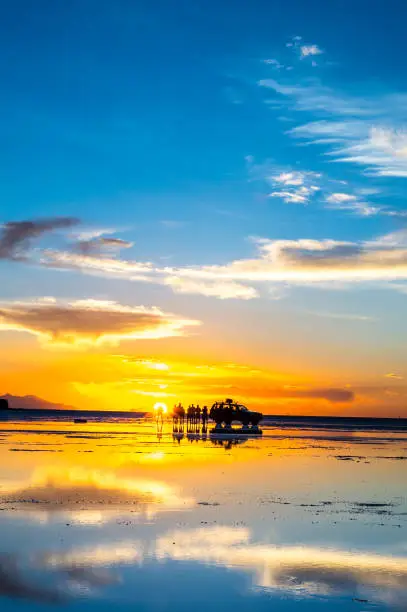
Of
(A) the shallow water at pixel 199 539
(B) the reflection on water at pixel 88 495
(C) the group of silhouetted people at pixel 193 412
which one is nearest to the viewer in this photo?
(A) the shallow water at pixel 199 539

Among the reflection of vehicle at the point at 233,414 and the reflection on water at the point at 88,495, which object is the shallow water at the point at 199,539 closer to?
the reflection on water at the point at 88,495

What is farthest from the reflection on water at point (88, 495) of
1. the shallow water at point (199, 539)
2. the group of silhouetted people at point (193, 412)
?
the group of silhouetted people at point (193, 412)

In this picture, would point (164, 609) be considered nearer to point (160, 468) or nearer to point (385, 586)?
point (385, 586)

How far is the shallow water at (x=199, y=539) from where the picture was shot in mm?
14875

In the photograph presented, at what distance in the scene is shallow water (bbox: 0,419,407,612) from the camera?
14875mm

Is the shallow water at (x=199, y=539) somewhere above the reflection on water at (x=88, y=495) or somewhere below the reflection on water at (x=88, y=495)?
below

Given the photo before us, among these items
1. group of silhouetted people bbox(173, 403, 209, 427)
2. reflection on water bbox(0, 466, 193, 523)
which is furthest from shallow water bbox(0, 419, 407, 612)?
group of silhouetted people bbox(173, 403, 209, 427)

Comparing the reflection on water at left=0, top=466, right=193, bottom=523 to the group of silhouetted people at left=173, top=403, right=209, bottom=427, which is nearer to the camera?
the reflection on water at left=0, top=466, right=193, bottom=523

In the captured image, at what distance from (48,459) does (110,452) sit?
8131mm

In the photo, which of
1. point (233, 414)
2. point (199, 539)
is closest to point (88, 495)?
point (199, 539)

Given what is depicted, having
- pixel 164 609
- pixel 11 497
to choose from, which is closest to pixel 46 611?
pixel 164 609

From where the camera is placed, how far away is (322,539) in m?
20.7

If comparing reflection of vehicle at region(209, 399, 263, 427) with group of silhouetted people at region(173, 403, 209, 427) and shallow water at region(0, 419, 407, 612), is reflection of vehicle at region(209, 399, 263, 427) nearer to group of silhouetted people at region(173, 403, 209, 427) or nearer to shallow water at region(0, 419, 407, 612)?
group of silhouetted people at region(173, 403, 209, 427)

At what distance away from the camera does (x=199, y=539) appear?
65.7 feet
